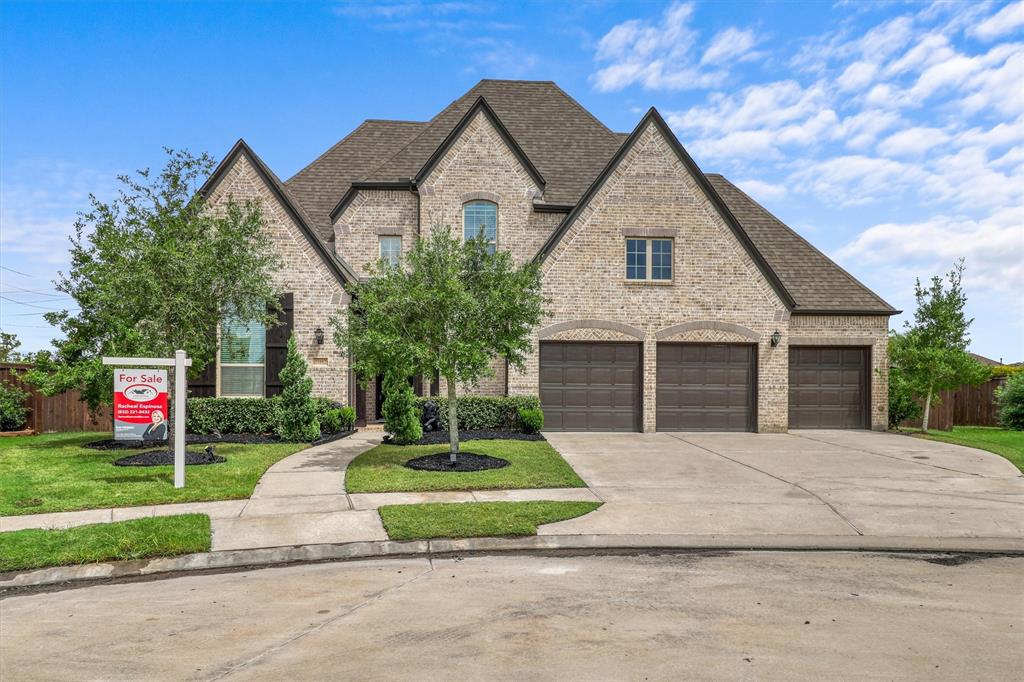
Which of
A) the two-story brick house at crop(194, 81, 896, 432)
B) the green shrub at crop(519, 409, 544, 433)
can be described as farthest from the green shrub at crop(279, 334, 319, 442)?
the green shrub at crop(519, 409, 544, 433)

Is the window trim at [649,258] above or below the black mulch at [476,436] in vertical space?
above

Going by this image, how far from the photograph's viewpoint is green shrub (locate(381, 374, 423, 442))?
15192 mm

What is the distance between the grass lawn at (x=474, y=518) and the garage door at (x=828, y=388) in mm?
13389

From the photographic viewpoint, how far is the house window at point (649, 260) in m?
19.7

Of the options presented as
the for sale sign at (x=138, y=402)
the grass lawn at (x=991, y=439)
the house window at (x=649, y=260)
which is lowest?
the grass lawn at (x=991, y=439)

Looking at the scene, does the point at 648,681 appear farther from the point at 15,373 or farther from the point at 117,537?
the point at 15,373

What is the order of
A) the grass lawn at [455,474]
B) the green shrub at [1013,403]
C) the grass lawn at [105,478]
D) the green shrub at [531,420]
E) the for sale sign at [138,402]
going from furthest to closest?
1. the green shrub at [1013,403]
2. the green shrub at [531,420]
3. the for sale sign at [138,402]
4. the grass lawn at [455,474]
5. the grass lawn at [105,478]

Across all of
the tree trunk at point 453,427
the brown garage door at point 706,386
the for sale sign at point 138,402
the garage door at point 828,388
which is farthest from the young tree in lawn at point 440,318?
the garage door at point 828,388

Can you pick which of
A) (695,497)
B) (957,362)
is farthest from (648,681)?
(957,362)

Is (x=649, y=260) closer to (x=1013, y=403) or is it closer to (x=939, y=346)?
(x=939, y=346)

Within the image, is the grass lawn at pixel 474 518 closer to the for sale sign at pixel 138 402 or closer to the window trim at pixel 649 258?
the for sale sign at pixel 138 402

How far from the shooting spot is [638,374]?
19500 mm

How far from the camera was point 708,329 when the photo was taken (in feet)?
64.2

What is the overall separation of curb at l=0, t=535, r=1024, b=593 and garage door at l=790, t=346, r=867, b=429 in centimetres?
1264
